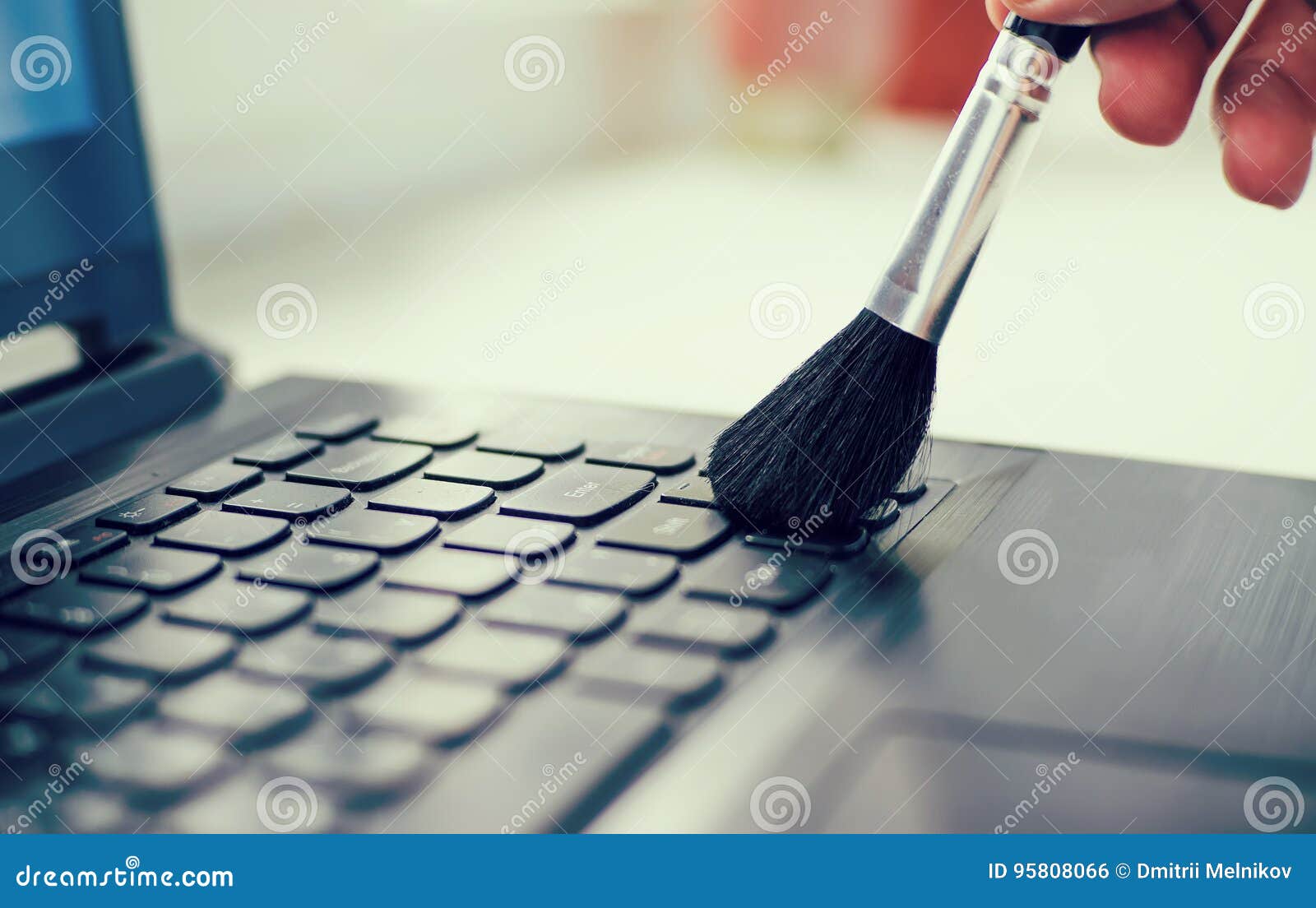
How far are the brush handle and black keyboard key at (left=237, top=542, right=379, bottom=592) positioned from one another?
0.21 m

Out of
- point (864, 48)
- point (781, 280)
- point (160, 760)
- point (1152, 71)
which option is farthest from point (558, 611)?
point (864, 48)

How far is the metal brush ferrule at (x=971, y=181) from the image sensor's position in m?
0.45

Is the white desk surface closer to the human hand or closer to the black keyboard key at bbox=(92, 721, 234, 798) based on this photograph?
the human hand

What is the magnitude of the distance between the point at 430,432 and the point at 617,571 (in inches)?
6.4

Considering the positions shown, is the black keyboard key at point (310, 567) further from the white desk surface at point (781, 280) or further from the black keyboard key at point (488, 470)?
the white desk surface at point (781, 280)

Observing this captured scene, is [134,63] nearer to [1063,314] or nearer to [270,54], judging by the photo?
[270,54]

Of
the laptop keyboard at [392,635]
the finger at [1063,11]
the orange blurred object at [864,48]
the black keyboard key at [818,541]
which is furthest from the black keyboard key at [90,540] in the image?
the orange blurred object at [864,48]

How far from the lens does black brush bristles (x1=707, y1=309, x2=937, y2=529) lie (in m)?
0.45

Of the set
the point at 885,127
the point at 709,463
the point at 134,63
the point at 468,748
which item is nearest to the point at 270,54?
the point at 134,63

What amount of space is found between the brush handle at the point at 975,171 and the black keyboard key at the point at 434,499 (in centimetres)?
16

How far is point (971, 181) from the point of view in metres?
0.45

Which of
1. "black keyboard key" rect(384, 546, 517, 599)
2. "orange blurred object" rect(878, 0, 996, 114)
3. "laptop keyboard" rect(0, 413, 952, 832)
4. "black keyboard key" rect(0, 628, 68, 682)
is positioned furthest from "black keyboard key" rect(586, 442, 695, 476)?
"orange blurred object" rect(878, 0, 996, 114)

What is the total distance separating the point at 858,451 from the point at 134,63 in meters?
0.40

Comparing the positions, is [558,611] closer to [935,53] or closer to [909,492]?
[909,492]
